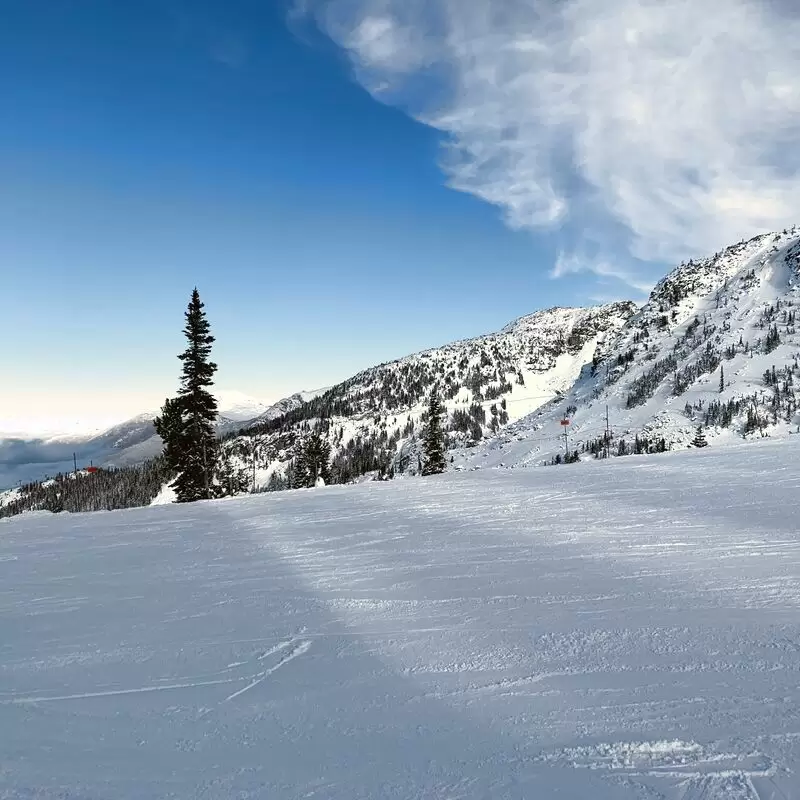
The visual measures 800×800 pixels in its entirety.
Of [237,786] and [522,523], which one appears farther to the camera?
[522,523]

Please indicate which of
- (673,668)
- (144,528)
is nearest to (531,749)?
(673,668)

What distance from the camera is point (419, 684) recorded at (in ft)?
15.7

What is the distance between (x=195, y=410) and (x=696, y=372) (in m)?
105

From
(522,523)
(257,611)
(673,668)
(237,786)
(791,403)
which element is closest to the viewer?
(237,786)

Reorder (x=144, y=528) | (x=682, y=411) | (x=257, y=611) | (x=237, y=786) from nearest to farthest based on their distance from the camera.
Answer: (x=237, y=786), (x=257, y=611), (x=144, y=528), (x=682, y=411)

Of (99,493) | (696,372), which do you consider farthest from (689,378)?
(99,493)

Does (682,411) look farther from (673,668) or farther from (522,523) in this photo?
(673,668)

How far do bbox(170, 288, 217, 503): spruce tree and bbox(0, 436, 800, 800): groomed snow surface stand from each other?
21995mm

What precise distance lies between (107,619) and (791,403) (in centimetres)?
9726

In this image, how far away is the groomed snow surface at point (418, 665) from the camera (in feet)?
11.6

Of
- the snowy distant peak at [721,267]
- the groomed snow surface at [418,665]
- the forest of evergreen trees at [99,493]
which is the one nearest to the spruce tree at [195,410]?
the groomed snow surface at [418,665]

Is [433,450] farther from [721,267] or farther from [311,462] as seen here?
[721,267]

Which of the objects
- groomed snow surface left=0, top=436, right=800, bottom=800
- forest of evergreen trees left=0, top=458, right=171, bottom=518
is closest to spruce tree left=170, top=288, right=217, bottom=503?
groomed snow surface left=0, top=436, right=800, bottom=800

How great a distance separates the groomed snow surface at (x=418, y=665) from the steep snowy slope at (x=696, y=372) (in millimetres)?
65063
